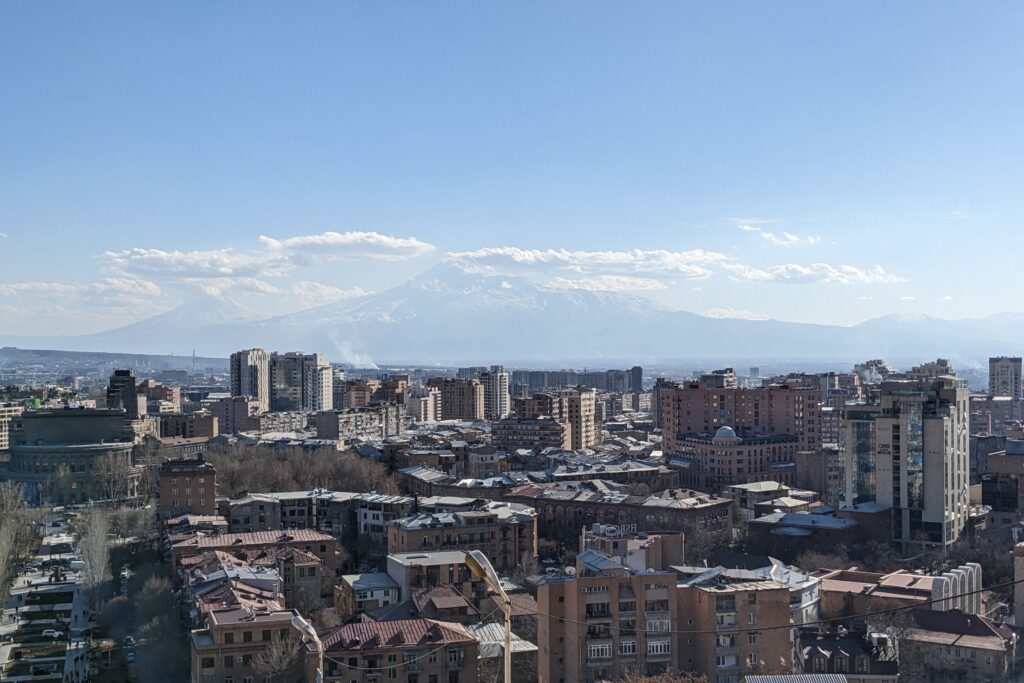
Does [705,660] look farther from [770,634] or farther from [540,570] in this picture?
[540,570]

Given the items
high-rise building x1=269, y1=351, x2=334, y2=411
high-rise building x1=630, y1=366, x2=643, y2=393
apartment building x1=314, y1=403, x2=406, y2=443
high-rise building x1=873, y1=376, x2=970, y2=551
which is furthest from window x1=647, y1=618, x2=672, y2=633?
high-rise building x1=630, y1=366, x2=643, y2=393

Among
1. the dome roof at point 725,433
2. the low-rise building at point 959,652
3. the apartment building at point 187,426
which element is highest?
the dome roof at point 725,433

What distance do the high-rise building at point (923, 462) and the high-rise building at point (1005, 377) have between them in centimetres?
3578

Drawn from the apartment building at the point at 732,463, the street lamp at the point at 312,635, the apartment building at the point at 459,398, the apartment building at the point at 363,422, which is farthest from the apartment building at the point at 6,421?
the street lamp at the point at 312,635

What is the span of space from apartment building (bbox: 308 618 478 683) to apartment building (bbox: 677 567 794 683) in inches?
102

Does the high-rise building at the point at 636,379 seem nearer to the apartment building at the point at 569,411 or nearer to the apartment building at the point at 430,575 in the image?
the apartment building at the point at 569,411

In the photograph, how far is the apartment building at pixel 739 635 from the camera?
1291cm

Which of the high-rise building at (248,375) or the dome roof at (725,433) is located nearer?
the dome roof at (725,433)

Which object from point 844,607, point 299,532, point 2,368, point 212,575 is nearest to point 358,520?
point 299,532

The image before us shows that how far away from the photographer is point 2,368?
137000 mm

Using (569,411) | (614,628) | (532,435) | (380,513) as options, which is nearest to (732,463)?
(532,435)

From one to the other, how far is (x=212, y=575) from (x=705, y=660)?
704cm

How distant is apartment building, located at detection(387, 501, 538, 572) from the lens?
789 inches

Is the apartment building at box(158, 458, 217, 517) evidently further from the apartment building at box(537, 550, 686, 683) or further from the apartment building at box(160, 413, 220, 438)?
the apartment building at box(160, 413, 220, 438)
